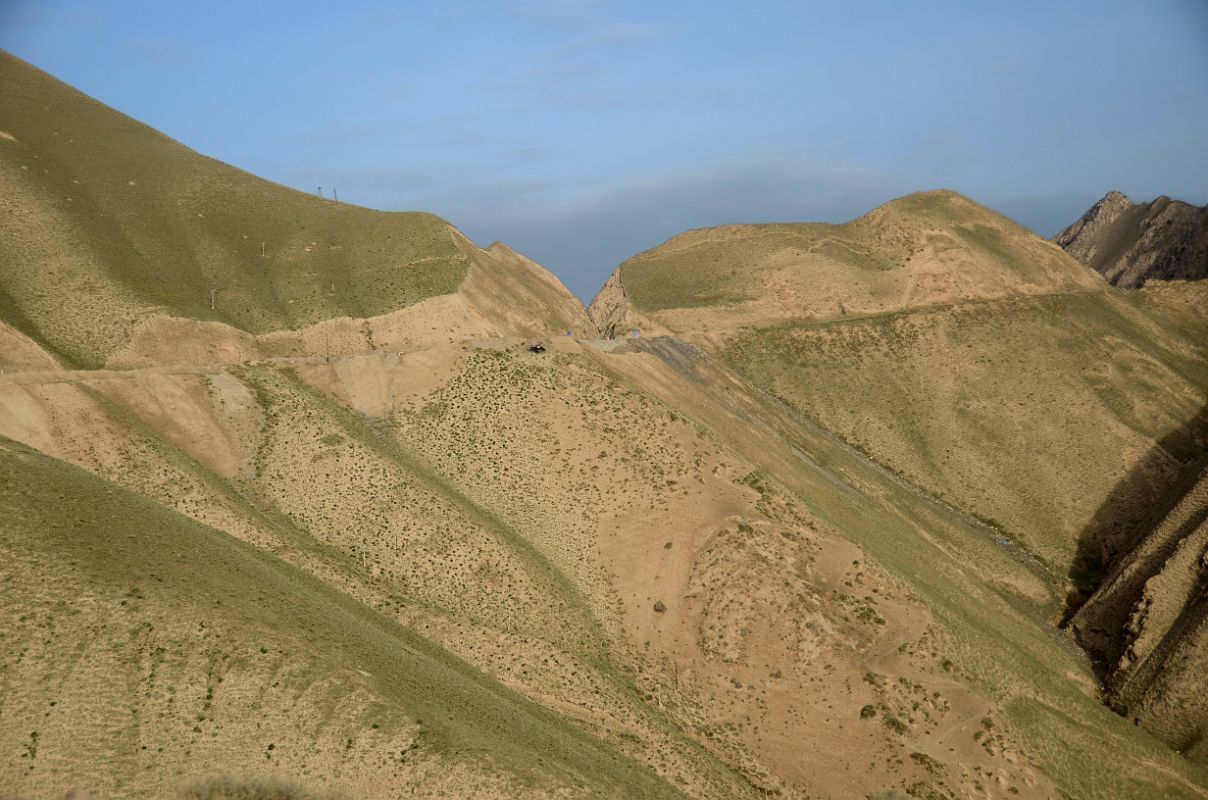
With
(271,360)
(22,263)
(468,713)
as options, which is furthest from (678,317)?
(468,713)

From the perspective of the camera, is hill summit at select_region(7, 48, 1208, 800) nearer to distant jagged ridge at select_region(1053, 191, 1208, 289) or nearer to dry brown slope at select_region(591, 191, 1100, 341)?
dry brown slope at select_region(591, 191, 1100, 341)

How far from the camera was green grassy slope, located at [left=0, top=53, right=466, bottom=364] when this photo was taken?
60.9m

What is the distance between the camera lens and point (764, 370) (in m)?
81.7

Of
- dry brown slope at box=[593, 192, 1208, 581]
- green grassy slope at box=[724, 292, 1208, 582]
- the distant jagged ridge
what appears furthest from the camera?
the distant jagged ridge

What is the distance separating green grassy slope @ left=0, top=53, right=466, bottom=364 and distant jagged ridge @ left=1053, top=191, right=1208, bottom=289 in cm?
8702

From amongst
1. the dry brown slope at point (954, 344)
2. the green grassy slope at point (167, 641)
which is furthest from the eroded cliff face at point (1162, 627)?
the green grassy slope at point (167, 641)

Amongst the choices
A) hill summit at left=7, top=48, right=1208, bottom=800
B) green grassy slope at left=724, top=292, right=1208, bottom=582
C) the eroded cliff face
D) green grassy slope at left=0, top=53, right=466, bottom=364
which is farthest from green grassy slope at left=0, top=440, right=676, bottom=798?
green grassy slope at left=724, top=292, right=1208, bottom=582

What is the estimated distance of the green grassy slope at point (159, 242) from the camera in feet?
200

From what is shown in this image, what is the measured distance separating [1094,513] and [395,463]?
48.5 m

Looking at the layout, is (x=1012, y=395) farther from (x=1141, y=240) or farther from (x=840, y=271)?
(x=1141, y=240)

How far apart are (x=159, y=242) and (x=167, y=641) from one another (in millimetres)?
47983

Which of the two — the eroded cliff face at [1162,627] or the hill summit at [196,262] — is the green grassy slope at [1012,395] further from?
the hill summit at [196,262]

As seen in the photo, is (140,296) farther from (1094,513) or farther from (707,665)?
(1094,513)

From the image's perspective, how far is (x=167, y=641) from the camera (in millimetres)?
28266
